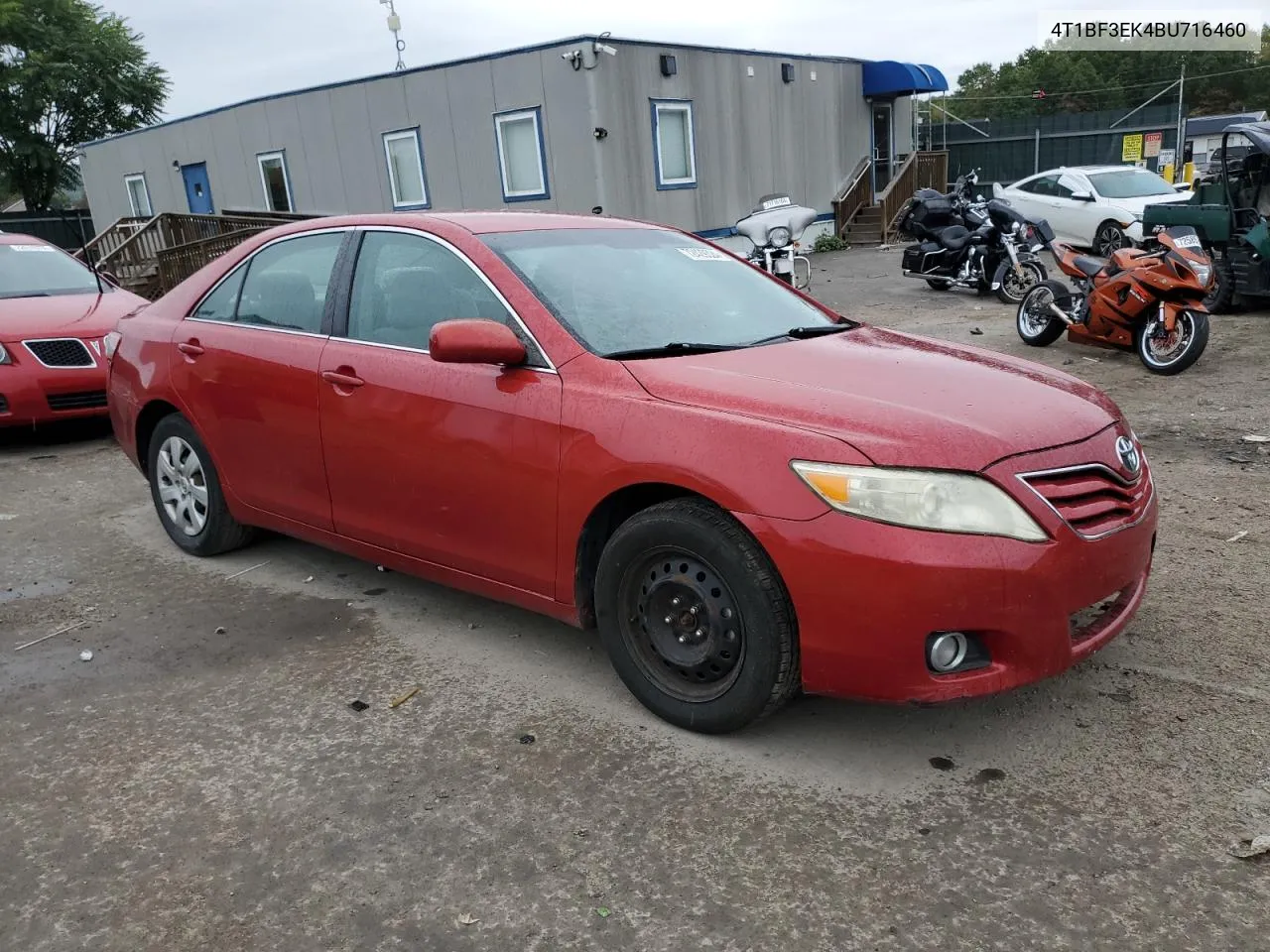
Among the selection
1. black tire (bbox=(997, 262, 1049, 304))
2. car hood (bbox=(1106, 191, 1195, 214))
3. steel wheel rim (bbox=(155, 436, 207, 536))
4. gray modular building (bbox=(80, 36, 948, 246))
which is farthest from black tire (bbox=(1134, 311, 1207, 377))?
gray modular building (bbox=(80, 36, 948, 246))

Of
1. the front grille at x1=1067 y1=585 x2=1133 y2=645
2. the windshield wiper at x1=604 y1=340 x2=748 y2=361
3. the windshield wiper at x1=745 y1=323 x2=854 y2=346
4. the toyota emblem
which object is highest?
the windshield wiper at x1=604 y1=340 x2=748 y2=361

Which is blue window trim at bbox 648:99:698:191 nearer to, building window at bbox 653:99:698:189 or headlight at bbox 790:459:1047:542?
building window at bbox 653:99:698:189

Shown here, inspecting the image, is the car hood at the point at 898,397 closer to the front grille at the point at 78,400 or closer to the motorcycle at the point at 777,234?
the front grille at the point at 78,400

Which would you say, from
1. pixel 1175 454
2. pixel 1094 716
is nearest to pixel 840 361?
pixel 1094 716

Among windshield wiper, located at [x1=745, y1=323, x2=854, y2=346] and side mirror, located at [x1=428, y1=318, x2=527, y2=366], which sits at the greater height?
side mirror, located at [x1=428, y1=318, x2=527, y2=366]

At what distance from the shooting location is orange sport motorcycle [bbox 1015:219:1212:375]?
8.34 metres

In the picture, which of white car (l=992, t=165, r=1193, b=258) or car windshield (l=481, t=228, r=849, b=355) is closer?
car windshield (l=481, t=228, r=849, b=355)

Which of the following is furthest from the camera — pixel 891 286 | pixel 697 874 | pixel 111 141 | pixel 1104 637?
pixel 111 141

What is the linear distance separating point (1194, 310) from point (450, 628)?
7044mm

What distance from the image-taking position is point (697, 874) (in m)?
2.56

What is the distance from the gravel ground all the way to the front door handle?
0.99m

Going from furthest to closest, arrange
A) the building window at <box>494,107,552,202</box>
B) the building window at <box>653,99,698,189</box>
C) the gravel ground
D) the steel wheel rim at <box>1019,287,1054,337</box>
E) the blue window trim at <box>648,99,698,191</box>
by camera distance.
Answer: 1. the building window at <box>653,99,698,189</box>
2. the blue window trim at <box>648,99,698,191</box>
3. the building window at <box>494,107,552,202</box>
4. the steel wheel rim at <box>1019,287,1054,337</box>
5. the gravel ground

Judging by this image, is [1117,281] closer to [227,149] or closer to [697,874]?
[697,874]

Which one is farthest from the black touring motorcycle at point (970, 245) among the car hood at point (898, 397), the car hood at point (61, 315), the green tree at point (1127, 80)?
the green tree at point (1127, 80)
